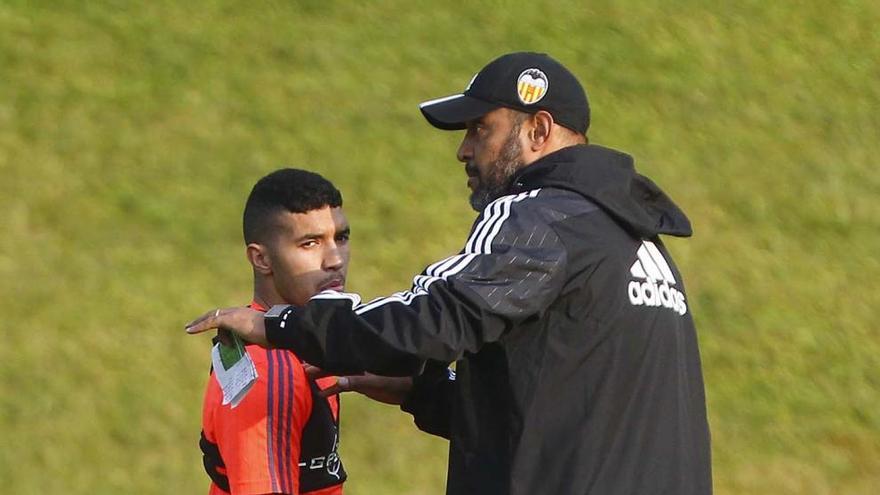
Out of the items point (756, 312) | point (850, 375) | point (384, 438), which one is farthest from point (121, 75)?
point (850, 375)

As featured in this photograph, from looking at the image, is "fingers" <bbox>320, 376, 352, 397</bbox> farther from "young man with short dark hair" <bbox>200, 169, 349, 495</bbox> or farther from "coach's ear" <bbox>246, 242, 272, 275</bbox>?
"coach's ear" <bbox>246, 242, 272, 275</bbox>

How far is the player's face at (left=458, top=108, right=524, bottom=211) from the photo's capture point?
4.17 meters

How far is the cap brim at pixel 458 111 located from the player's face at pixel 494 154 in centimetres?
2

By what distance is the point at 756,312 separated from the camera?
9852mm

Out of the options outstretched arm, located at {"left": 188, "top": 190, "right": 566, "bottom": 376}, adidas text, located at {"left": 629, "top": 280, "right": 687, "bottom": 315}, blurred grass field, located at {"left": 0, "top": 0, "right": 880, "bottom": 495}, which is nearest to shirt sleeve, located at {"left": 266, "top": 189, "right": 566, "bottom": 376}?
outstretched arm, located at {"left": 188, "top": 190, "right": 566, "bottom": 376}

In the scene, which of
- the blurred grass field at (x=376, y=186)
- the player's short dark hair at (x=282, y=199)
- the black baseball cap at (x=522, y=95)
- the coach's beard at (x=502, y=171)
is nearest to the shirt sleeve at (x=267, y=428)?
the player's short dark hair at (x=282, y=199)

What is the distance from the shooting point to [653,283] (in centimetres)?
406

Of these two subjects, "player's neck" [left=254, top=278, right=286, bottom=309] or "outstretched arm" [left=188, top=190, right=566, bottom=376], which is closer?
"outstretched arm" [left=188, top=190, right=566, bottom=376]

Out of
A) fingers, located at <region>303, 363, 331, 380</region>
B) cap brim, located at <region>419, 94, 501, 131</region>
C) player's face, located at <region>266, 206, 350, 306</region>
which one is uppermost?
cap brim, located at <region>419, 94, 501, 131</region>

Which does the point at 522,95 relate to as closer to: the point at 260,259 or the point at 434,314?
the point at 434,314

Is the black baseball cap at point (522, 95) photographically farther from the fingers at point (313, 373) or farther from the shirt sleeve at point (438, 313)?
the fingers at point (313, 373)

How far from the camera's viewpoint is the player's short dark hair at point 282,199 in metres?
4.52

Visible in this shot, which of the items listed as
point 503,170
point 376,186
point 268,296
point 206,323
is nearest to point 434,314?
point 206,323

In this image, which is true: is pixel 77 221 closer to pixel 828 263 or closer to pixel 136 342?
pixel 136 342
